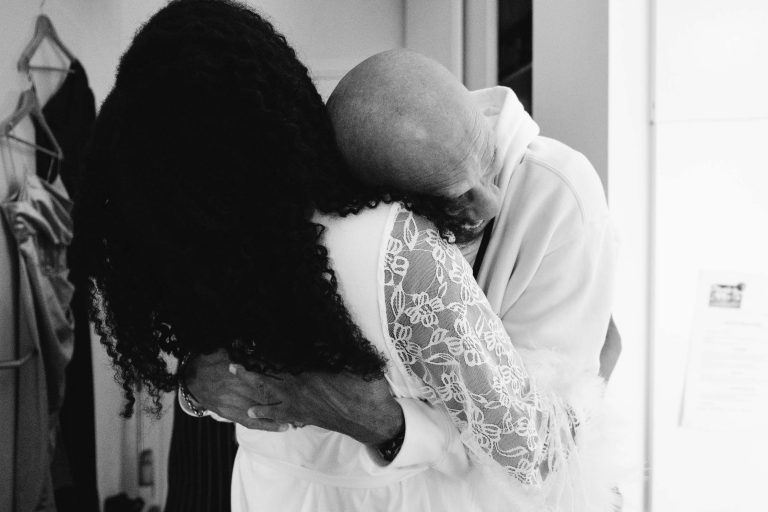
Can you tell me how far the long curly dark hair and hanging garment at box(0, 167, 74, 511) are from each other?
1.56m

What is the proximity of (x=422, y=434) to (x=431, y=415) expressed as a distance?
3cm

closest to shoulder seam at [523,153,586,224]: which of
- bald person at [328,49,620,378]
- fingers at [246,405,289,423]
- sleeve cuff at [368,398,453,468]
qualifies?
bald person at [328,49,620,378]

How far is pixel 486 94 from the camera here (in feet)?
3.21

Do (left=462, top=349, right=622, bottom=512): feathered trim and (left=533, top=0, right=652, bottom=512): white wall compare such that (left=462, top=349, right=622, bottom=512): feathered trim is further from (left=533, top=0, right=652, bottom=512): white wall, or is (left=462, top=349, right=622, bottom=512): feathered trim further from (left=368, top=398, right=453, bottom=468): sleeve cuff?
(left=533, top=0, right=652, bottom=512): white wall

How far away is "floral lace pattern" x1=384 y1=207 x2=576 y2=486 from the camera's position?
603mm

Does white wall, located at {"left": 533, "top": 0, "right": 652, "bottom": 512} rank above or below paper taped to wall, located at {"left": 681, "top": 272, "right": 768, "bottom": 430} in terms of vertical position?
above

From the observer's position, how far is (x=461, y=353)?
623mm

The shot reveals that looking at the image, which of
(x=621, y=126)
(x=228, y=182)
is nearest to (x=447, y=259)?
(x=228, y=182)

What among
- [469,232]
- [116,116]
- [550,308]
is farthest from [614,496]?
[116,116]

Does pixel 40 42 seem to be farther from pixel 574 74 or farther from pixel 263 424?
pixel 263 424

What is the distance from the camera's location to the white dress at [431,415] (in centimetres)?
61

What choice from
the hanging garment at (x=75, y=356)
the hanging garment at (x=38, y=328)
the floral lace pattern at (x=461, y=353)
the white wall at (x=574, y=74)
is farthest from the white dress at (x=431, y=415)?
the hanging garment at (x=75, y=356)

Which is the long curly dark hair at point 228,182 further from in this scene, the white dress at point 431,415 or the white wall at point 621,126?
the white wall at point 621,126

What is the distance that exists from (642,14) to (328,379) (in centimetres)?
98
